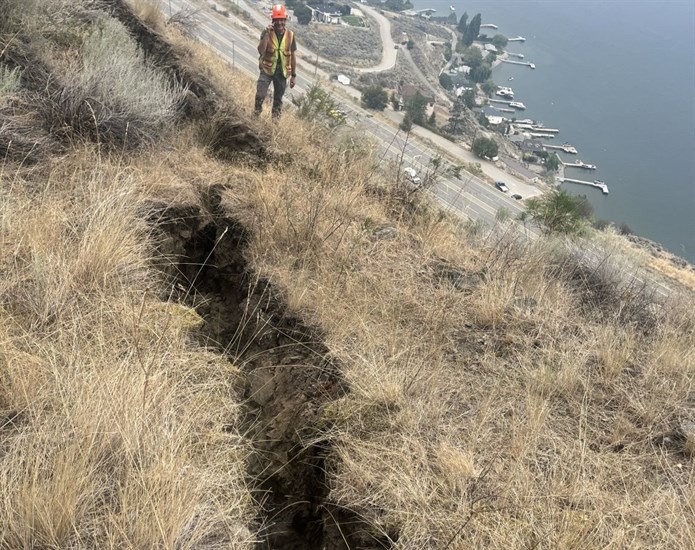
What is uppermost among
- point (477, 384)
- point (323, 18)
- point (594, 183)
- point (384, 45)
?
point (477, 384)

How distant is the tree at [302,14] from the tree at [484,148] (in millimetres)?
28889

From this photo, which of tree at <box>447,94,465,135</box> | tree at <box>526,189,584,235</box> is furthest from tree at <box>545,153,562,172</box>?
tree at <box>526,189,584,235</box>

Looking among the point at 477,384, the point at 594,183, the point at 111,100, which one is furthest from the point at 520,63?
the point at 477,384

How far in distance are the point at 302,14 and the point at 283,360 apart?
185ft

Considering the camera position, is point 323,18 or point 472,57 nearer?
point 323,18

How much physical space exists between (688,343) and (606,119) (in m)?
59.8

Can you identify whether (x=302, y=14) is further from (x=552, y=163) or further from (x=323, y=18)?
(x=552, y=163)

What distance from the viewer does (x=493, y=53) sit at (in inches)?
2648

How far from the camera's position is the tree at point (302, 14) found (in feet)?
173

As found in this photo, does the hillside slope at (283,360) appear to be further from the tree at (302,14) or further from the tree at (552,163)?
the tree at (302,14)

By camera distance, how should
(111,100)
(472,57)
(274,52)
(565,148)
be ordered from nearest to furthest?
1. (111,100)
2. (274,52)
3. (565,148)
4. (472,57)

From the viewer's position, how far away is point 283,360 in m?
3.58

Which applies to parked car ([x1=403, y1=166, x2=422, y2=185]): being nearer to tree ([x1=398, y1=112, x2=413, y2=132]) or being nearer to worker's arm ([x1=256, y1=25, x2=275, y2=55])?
worker's arm ([x1=256, y1=25, x2=275, y2=55])

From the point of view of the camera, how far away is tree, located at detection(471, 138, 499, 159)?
32.9m
